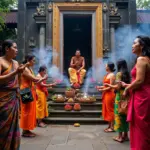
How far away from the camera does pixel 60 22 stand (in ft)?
36.7

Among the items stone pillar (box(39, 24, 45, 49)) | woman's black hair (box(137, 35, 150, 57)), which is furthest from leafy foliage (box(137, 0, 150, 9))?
woman's black hair (box(137, 35, 150, 57))

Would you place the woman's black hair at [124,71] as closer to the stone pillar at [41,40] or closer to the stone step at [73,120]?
the stone step at [73,120]

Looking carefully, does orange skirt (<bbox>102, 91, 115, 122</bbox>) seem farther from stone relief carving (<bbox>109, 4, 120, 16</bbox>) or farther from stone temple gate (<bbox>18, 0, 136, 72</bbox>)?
stone relief carving (<bbox>109, 4, 120, 16</bbox>)

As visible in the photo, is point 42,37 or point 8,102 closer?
point 8,102

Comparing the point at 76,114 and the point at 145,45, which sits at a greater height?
the point at 145,45

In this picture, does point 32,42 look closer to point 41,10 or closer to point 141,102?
point 41,10

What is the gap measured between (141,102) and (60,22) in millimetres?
8787

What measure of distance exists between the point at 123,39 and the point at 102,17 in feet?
5.15

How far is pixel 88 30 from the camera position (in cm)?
1563

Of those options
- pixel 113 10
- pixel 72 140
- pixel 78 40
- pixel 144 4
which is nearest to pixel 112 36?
pixel 113 10

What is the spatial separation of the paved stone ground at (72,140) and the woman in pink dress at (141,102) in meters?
1.38

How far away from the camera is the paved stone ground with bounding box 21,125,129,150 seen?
4.42 metres

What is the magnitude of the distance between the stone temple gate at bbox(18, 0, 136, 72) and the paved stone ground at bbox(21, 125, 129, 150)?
17.3 feet

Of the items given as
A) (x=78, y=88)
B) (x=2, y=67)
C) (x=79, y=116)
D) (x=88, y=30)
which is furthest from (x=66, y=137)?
(x=88, y=30)
